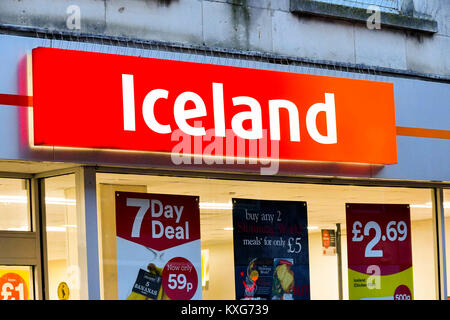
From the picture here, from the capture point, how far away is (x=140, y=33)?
983 cm

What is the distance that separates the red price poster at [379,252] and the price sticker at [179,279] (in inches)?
78.5

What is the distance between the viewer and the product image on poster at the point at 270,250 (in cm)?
1035

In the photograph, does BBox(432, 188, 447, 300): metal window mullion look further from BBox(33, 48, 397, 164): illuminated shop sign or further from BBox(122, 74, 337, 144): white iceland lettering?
BBox(122, 74, 337, 144): white iceland lettering

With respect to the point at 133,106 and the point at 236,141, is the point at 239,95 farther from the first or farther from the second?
the point at 133,106

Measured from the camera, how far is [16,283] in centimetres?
980

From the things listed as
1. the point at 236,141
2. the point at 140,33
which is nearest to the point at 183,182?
the point at 236,141

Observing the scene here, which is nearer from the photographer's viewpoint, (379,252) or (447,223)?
A: (379,252)

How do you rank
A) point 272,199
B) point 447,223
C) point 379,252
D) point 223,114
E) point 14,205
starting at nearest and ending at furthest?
point 14,205
point 223,114
point 272,199
point 379,252
point 447,223

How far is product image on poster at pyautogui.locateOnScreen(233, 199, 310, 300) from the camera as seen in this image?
1035 centimetres

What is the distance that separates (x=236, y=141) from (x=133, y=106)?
1.17 meters

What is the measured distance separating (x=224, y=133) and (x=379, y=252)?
8.31 feet

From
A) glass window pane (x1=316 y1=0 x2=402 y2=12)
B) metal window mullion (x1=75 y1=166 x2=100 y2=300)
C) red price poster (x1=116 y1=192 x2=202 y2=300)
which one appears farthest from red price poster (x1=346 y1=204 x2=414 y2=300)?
metal window mullion (x1=75 y1=166 x2=100 y2=300)

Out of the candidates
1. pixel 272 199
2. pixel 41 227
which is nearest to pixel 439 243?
pixel 272 199

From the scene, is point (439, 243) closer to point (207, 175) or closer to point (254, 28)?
point (207, 175)
